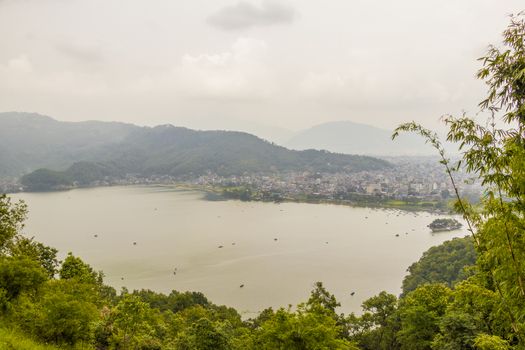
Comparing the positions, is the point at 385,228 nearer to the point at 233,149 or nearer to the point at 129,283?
the point at 129,283

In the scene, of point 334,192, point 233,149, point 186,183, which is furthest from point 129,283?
point 233,149

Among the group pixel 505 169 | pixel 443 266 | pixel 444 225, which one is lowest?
pixel 443 266

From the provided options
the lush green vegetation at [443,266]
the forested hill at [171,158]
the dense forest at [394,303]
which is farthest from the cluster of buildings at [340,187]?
the dense forest at [394,303]

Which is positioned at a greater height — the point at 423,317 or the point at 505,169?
the point at 505,169

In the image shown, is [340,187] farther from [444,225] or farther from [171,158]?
[171,158]

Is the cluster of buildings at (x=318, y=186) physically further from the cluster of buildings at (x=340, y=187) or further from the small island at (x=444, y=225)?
the small island at (x=444, y=225)

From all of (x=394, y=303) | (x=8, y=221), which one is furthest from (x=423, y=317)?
(x=8, y=221)
